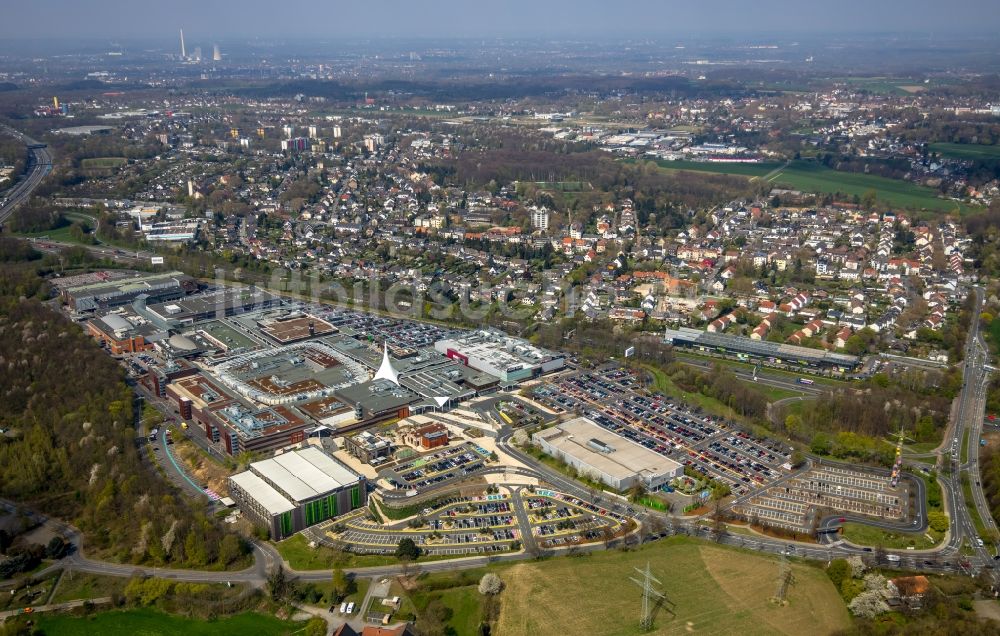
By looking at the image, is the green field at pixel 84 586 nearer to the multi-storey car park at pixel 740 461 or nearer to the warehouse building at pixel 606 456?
the warehouse building at pixel 606 456

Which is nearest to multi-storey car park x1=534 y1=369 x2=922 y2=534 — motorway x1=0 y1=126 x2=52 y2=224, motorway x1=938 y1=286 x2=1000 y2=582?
motorway x1=938 y1=286 x2=1000 y2=582

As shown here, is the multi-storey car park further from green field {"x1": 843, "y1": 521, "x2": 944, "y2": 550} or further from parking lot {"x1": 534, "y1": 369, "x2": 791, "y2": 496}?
green field {"x1": 843, "y1": 521, "x2": 944, "y2": 550}

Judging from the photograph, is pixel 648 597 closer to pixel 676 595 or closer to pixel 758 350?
pixel 676 595

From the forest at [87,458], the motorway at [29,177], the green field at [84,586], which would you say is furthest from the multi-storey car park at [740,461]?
the motorway at [29,177]

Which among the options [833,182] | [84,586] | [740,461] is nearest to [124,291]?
[84,586]

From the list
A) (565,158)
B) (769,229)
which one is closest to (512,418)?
(769,229)

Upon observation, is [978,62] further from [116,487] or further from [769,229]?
[116,487]
